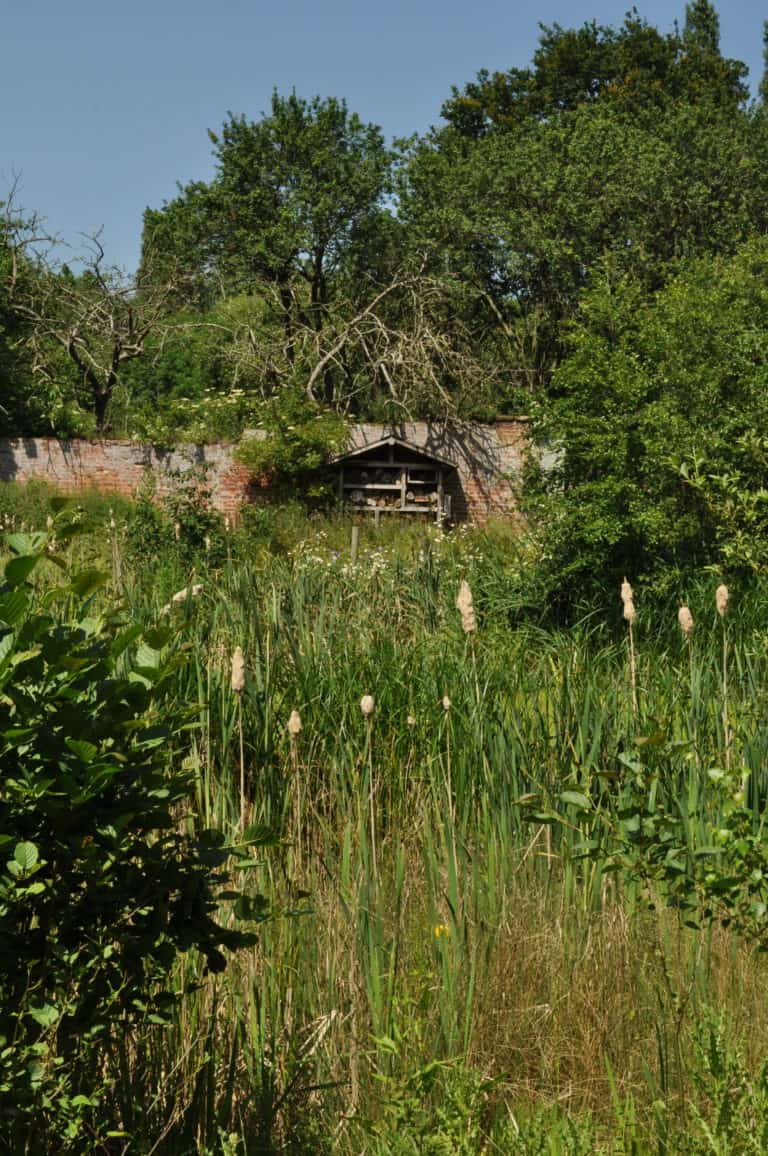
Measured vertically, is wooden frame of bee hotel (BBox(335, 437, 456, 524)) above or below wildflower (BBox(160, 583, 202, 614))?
above

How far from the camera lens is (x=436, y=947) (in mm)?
2916

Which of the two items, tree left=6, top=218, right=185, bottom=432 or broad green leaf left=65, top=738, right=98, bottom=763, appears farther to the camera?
tree left=6, top=218, right=185, bottom=432

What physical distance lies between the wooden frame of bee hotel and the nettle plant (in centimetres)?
1803

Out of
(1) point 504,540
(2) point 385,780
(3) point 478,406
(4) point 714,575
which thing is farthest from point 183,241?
(2) point 385,780

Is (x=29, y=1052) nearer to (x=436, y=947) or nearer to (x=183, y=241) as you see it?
(x=436, y=947)

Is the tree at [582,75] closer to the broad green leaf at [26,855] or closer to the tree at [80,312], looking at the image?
the tree at [80,312]

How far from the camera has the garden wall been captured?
20094 millimetres

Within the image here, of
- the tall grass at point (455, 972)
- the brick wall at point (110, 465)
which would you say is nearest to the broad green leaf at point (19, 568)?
the tall grass at point (455, 972)

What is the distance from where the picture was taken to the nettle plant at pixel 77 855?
195 centimetres

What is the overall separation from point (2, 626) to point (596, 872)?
198 centimetres

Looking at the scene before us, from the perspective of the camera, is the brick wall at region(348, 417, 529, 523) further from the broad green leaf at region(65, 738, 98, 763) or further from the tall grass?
the broad green leaf at region(65, 738, 98, 763)

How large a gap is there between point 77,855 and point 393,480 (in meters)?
19.0

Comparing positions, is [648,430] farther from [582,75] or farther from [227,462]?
[582,75]

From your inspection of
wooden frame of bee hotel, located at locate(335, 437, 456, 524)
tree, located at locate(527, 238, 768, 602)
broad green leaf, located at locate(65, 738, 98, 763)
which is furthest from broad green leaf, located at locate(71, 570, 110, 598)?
wooden frame of bee hotel, located at locate(335, 437, 456, 524)
